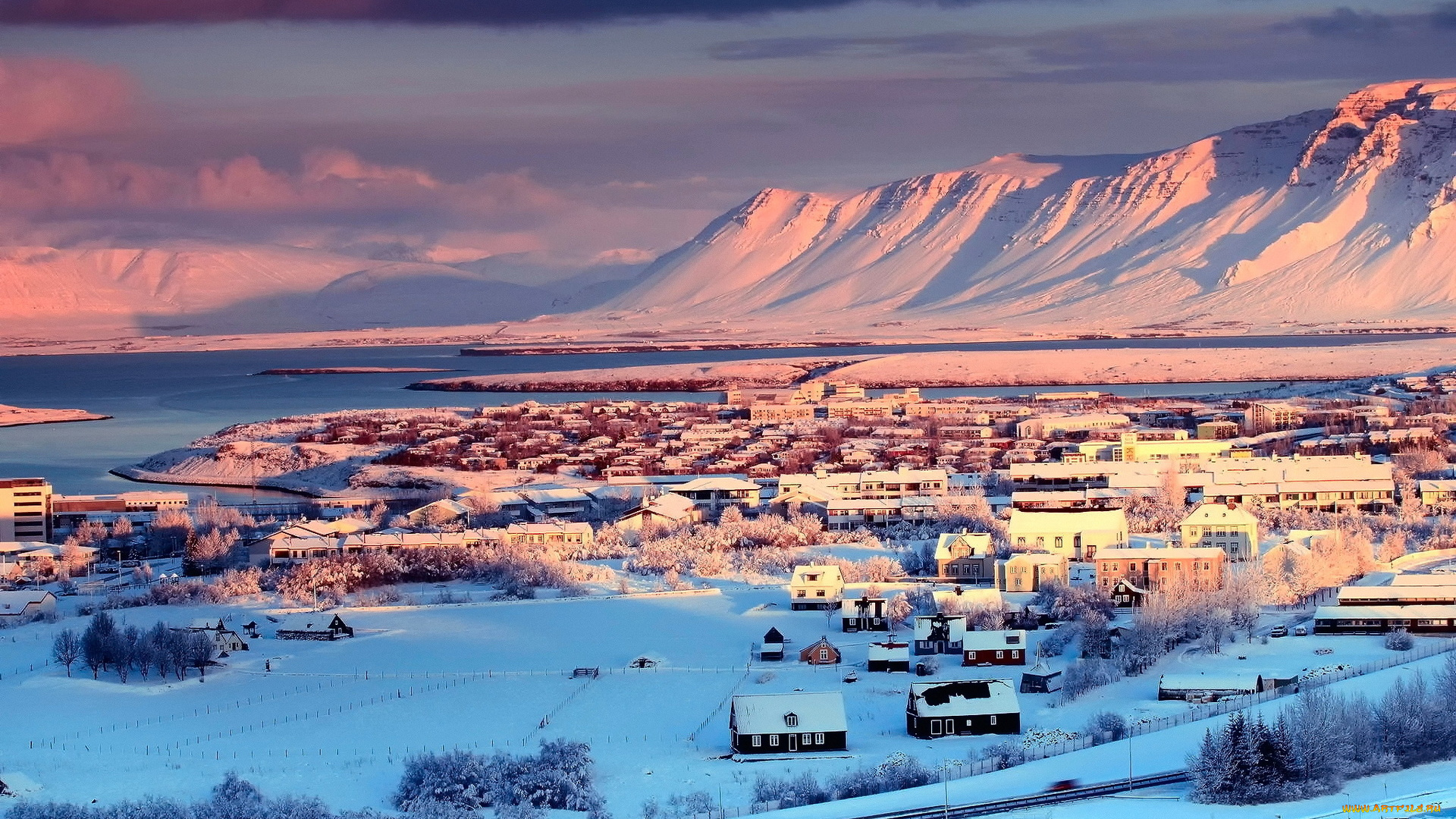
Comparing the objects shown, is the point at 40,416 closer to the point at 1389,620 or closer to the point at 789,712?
the point at 1389,620

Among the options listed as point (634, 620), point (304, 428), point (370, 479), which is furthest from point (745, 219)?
point (634, 620)

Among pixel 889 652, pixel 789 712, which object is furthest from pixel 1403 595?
pixel 789 712

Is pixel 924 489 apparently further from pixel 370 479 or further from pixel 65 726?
pixel 65 726

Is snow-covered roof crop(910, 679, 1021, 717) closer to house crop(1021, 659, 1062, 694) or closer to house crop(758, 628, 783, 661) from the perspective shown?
house crop(1021, 659, 1062, 694)

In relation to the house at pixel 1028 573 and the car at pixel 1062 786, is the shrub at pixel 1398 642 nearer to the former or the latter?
the house at pixel 1028 573

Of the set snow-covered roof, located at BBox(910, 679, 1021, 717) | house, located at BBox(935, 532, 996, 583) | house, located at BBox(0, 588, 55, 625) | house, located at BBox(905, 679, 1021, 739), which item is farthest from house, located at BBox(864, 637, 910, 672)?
house, located at BBox(0, 588, 55, 625)
